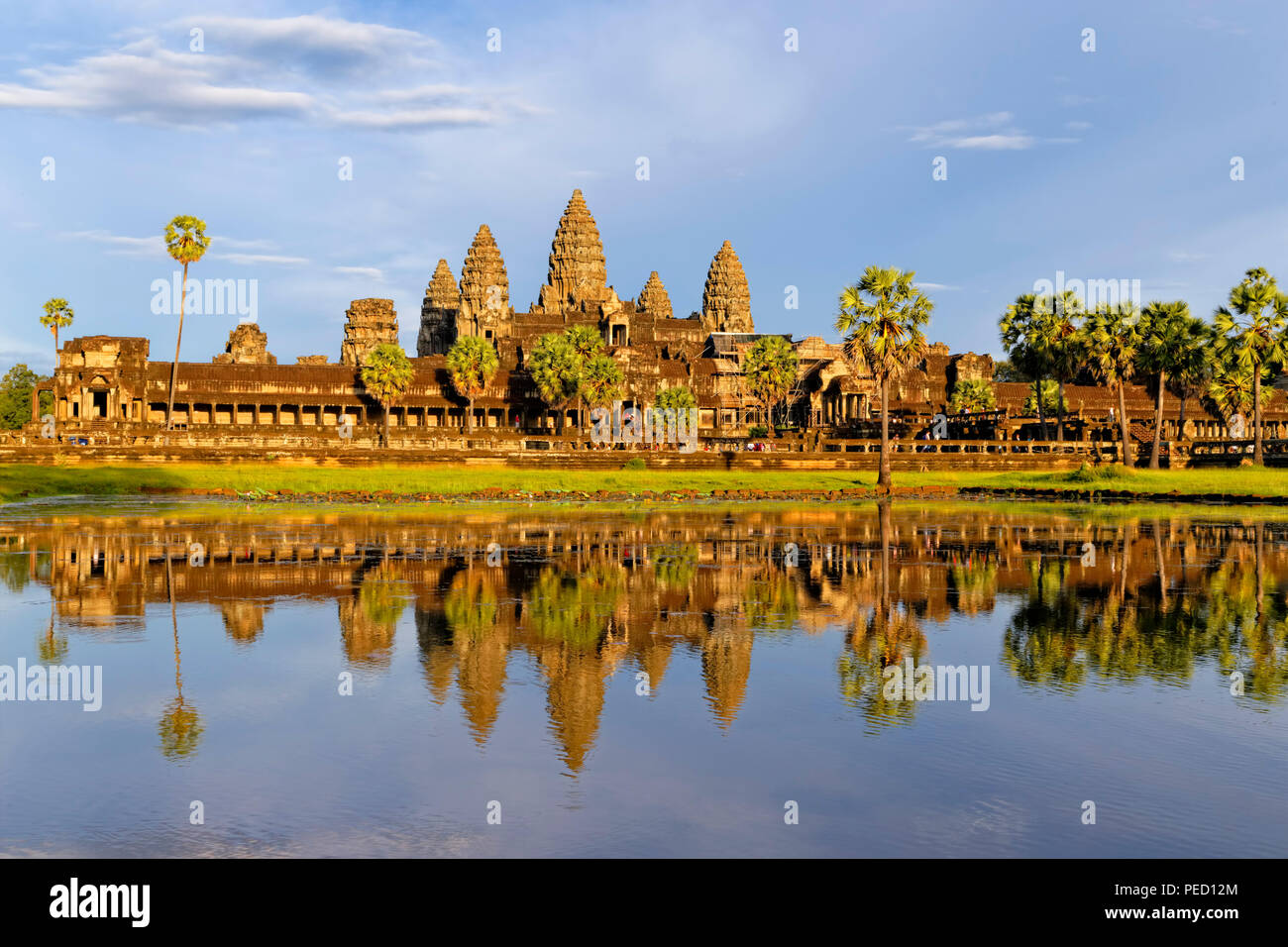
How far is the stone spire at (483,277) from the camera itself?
536 ft

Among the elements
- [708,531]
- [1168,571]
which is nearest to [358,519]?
[708,531]

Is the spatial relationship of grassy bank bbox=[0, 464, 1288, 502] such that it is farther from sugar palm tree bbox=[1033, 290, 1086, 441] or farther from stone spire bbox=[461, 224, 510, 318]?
stone spire bbox=[461, 224, 510, 318]

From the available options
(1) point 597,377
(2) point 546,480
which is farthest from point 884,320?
(1) point 597,377

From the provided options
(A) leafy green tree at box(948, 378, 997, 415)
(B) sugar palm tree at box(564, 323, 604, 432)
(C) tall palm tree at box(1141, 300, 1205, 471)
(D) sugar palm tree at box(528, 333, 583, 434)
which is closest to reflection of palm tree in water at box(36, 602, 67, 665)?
(C) tall palm tree at box(1141, 300, 1205, 471)

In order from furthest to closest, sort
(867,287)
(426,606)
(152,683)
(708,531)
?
(867,287) → (708,531) → (426,606) → (152,683)

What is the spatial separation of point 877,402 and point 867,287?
6722 cm

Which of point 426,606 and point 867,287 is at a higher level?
point 867,287

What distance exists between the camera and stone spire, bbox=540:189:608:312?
169 m

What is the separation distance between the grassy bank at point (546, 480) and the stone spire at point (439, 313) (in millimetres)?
120643

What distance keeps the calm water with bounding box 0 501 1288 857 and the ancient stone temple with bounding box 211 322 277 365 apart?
141 metres

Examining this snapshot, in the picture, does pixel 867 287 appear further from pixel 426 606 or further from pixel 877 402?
pixel 877 402

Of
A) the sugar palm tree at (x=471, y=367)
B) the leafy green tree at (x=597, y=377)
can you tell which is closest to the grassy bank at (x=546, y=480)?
the leafy green tree at (x=597, y=377)

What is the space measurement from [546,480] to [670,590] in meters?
40.8

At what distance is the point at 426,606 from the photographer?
1806 centimetres
